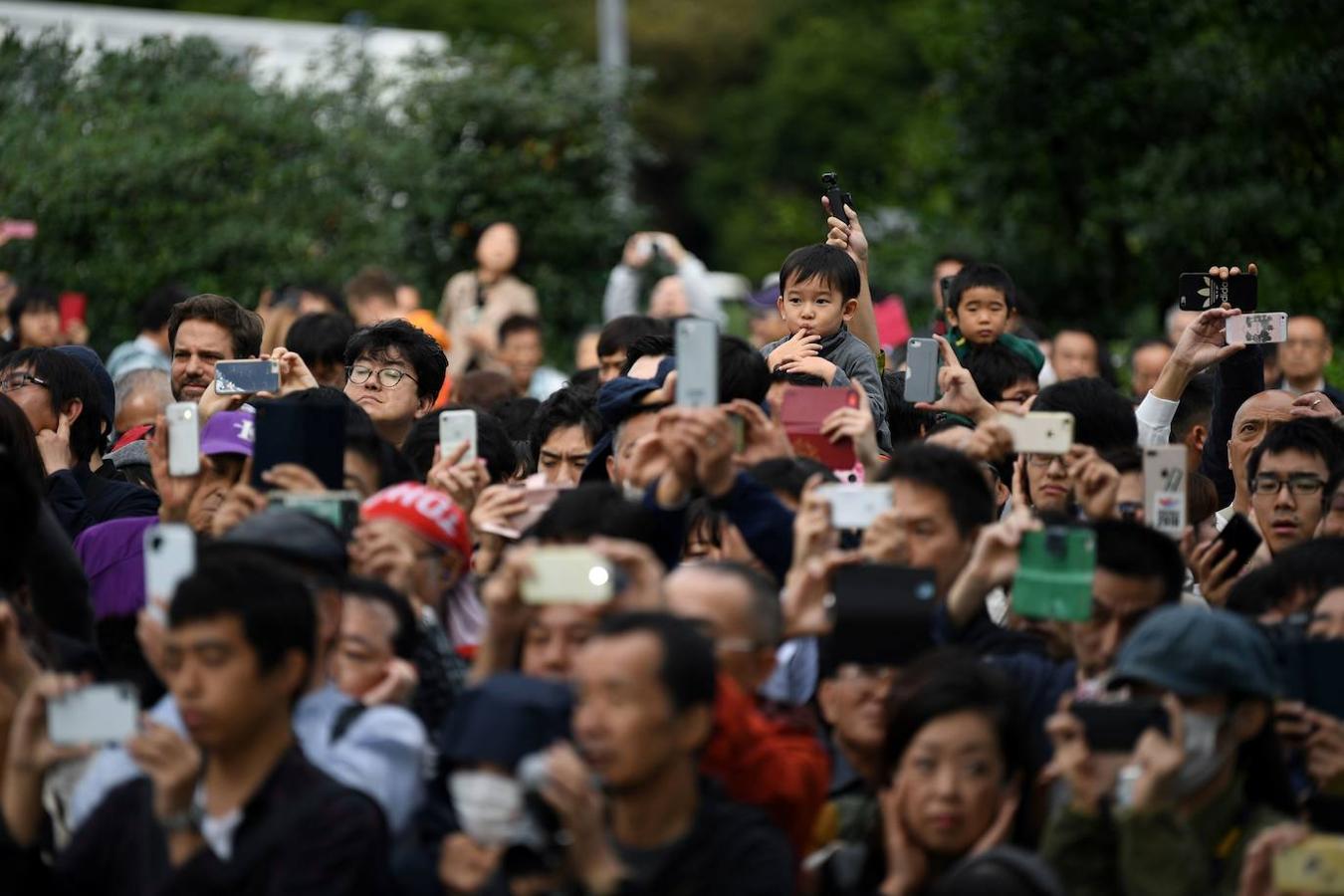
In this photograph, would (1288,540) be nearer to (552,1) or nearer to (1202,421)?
(1202,421)

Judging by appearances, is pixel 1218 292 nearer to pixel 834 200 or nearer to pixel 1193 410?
pixel 834 200

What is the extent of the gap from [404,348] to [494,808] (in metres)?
3.82

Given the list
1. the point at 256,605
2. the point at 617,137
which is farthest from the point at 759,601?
the point at 617,137

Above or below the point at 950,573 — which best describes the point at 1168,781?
below

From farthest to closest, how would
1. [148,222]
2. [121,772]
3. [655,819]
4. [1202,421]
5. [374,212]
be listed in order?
[374,212], [148,222], [1202,421], [121,772], [655,819]

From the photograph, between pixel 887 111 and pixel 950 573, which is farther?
pixel 887 111

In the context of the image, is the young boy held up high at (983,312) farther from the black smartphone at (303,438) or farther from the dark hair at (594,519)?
the black smartphone at (303,438)

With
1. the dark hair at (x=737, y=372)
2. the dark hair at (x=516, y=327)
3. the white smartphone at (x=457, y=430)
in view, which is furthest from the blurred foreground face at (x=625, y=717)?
the dark hair at (x=516, y=327)

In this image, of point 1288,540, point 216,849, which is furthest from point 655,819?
point 1288,540

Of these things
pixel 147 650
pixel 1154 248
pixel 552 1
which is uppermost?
pixel 552 1

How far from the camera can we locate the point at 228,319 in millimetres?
8742

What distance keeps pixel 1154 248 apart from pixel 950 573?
10194 millimetres

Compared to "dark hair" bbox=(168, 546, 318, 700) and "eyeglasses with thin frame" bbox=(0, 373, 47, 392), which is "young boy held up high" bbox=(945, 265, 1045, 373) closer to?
"eyeglasses with thin frame" bbox=(0, 373, 47, 392)

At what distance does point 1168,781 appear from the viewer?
4672 mm
